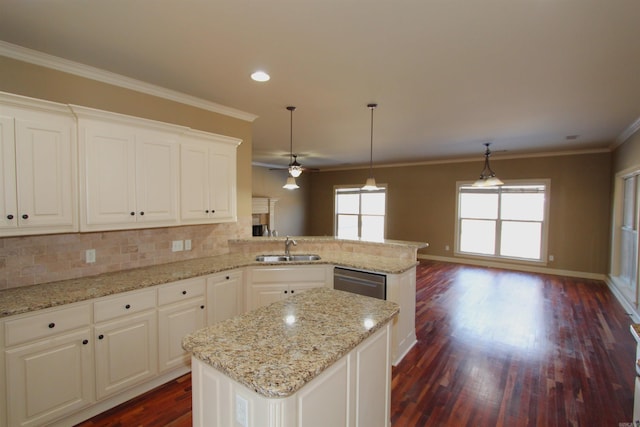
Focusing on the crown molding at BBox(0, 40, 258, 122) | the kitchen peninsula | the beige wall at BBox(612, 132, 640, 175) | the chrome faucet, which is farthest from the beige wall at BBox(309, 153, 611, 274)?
the crown molding at BBox(0, 40, 258, 122)

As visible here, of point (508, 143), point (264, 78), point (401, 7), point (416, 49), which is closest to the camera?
point (401, 7)

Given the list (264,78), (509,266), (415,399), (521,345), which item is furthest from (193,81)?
(509,266)

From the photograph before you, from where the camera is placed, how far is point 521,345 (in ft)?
11.0

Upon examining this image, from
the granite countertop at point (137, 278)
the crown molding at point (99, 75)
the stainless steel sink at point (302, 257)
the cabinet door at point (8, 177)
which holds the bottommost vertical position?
the stainless steel sink at point (302, 257)

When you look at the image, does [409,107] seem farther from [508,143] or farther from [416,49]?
[508,143]

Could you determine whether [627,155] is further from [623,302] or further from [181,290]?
[181,290]

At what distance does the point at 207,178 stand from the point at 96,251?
1.17 meters

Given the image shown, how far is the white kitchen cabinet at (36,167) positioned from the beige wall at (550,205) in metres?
7.53

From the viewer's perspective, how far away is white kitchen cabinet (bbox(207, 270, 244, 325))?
2881 millimetres

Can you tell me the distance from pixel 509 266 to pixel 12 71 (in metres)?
8.49

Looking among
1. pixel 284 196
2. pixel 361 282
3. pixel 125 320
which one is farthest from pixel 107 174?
pixel 284 196

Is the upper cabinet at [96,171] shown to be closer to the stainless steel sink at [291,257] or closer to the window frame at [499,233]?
the stainless steel sink at [291,257]

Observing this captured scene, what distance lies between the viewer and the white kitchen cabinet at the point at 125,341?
85.9 inches

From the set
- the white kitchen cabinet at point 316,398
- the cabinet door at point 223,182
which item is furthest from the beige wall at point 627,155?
the cabinet door at point 223,182
